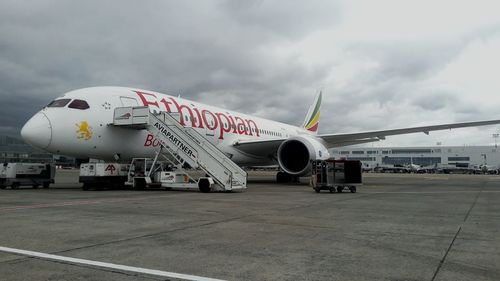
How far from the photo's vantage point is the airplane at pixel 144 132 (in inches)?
533

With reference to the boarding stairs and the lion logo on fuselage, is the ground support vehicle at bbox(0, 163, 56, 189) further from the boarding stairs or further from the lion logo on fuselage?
the boarding stairs

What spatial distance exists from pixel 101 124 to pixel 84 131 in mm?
701

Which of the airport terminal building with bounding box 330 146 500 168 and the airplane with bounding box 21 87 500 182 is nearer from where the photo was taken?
the airplane with bounding box 21 87 500 182

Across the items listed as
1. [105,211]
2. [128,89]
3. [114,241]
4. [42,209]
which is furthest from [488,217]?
[128,89]

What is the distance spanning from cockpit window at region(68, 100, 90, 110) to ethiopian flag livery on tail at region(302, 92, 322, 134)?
73.1 ft

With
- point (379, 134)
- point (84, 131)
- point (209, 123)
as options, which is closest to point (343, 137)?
point (379, 134)

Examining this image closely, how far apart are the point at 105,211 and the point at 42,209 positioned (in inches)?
59.5

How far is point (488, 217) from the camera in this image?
772cm

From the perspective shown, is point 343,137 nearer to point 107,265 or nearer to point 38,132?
point 38,132

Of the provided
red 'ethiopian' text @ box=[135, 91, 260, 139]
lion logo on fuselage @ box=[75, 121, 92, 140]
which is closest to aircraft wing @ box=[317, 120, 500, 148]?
red 'ethiopian' text @ box=[135, 91, 260, 139]

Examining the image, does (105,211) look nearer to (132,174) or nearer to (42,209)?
Result: (42,209)

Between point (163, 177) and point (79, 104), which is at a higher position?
point (79, 104)

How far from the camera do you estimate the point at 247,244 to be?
498cm

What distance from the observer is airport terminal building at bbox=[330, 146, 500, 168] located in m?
108
